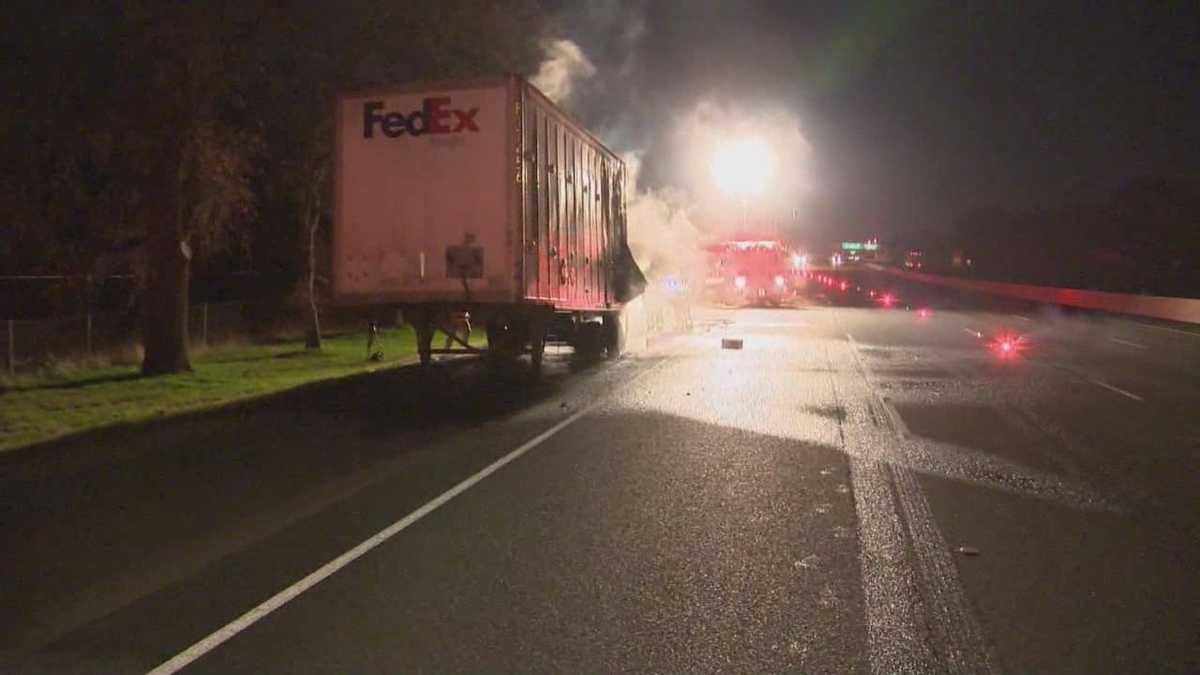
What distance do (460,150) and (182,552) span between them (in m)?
9.15

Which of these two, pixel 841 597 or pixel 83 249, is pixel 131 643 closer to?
pixel 841 597

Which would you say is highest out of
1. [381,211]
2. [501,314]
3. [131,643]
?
[381,211]

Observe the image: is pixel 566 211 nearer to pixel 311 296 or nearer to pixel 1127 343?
pixel 311 296

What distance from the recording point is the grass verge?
14725 mm

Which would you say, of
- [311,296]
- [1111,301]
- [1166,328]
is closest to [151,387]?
[311,296]

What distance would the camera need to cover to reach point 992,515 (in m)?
8.96

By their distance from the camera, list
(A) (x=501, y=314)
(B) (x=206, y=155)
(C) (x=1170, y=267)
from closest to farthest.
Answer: (A) (x=501, y=314)
(B) (x=206, y=155)
(C) (x=1170, y=267)

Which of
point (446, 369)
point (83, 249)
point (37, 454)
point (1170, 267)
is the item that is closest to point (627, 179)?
point (446, 369)

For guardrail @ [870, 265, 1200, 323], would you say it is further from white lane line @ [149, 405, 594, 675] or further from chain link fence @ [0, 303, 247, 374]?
white lane line @ [149, 405, 594, 675]

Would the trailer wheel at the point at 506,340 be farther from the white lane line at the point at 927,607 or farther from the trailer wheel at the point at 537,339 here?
the white lane line at the point at 927,607

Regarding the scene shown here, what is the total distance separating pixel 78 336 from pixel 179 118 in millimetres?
6616

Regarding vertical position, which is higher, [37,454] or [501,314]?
[501,314]

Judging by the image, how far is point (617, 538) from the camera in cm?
821

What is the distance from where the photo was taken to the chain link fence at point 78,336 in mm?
21219
